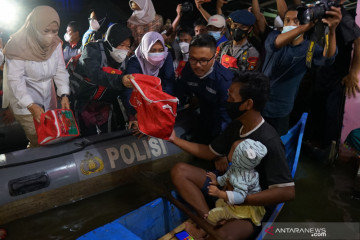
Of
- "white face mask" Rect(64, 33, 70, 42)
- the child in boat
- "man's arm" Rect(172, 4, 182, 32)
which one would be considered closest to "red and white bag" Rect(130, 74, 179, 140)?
the child in boat

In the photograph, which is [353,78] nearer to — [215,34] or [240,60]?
[240,60]

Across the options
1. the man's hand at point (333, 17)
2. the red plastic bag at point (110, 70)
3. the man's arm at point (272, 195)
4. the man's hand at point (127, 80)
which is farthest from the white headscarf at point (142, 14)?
the man's arm at point (272, 195)

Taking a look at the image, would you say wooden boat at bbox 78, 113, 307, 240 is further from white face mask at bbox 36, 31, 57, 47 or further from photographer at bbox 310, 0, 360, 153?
photographer at bbox 310, 0, 360, 153

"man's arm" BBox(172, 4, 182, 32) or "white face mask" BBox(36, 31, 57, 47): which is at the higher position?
"man's arm" BBox(172, 4, 182, 32)

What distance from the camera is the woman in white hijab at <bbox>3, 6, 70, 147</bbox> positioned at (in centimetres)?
242

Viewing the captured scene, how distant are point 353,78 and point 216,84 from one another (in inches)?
71.8

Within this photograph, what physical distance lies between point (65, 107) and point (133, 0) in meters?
1.79

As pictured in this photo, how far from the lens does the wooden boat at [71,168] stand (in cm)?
229

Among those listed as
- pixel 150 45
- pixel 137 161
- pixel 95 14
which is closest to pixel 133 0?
pixel 95 14

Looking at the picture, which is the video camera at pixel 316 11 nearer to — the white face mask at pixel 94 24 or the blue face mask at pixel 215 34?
the blue face mask at pixel 215 34

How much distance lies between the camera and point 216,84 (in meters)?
2.72

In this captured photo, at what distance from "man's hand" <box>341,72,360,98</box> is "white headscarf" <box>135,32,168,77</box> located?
91.7 inches

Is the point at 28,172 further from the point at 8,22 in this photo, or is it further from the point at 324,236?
the point at 324,236

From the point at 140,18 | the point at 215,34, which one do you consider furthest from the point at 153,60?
the point at 215,34
